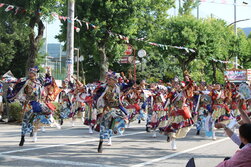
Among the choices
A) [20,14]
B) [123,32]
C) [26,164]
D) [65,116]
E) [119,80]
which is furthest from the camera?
[123,32]

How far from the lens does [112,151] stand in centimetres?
866

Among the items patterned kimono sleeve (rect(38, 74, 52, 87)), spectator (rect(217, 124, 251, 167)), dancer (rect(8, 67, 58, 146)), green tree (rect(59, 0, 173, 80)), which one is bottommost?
spectator (rect(217, 124, 251, 167))

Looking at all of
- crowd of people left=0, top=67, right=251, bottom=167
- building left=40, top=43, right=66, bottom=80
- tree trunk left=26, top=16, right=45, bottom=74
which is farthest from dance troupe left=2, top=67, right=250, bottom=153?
building left=40, top=43, right=66, bottom=80

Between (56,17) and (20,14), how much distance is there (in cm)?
173

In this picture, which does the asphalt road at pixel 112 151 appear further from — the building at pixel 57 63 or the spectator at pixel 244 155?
the building at pixel 57 63

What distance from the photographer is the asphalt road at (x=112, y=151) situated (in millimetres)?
7273

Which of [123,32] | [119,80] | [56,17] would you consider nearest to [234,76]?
[123,32]

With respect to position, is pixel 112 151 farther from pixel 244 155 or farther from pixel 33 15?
pixel 33 15

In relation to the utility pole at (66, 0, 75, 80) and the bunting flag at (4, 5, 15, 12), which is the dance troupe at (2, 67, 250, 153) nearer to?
the utility pole at (66, 0, 75, 80)

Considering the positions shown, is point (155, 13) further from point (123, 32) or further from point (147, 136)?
point (147, 136)

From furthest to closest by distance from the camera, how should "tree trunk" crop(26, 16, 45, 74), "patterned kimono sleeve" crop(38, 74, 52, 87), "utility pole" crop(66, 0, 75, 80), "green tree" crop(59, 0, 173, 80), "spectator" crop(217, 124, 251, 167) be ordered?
"green tree" crop(59, 0, 173, 80) < "utility pole" crop(66, 0, 75, 80) < "tree trunk" crop(26, 16, 45, 74) < "patterned kimono sleeve" crop(38, 74, 52, 87) < "spectator" crop(217, 124, 251, 167)

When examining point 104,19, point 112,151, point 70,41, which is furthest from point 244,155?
point 104,19

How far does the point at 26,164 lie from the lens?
692cm

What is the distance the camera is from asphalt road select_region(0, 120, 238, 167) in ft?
23.9
